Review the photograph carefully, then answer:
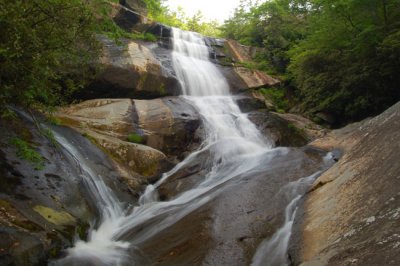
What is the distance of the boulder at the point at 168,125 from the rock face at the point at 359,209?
6158mm

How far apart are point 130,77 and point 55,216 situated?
8.36 metres

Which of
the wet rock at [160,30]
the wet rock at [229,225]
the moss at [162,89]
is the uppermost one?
the wet rock at [160,30]

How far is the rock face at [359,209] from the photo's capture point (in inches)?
132

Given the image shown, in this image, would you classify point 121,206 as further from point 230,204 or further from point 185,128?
point 185,128

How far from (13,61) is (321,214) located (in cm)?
461

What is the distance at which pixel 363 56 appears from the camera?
44.4 ft

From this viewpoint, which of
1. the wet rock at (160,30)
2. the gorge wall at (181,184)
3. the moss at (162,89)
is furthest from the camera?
the wet rock at (160,30)

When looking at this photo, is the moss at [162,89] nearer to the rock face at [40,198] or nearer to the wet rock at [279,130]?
the wet rock at [279,130]

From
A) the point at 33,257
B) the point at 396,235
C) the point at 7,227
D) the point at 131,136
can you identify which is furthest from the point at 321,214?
the point at 131,136

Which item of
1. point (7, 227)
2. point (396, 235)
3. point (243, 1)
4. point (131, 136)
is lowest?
point (396, 235)

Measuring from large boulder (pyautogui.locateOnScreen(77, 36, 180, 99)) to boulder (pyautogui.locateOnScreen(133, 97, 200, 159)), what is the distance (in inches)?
37.8

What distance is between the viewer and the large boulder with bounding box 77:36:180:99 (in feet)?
43.8

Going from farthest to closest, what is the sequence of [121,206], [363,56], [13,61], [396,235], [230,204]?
[363,56]
[121,206]
[230,204]
[13,61]
[396,235]

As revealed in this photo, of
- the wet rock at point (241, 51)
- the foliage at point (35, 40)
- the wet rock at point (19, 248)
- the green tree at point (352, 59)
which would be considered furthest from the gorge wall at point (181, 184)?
the wet rock at point (241, 51)
